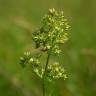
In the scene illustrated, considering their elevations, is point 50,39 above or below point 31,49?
below

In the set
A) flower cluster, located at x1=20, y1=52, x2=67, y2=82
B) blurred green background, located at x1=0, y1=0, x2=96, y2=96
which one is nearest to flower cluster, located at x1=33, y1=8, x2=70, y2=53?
flower cluster, located at x1=20, y1=52, x2=67, y2=82

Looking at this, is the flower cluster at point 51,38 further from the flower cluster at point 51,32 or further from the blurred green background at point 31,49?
the blurred green background at point 31,49

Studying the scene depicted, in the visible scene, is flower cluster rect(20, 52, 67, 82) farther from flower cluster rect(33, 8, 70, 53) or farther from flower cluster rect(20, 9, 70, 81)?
flower cluster rect(33, 8, 70, 53)

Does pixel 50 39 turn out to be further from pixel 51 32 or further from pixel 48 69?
pixel 48 69

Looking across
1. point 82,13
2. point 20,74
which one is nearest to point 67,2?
point 82,13

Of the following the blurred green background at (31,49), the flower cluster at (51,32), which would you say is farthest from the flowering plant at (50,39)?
the blurred green background at (31,49)

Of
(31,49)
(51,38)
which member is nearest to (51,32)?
(51,38)
